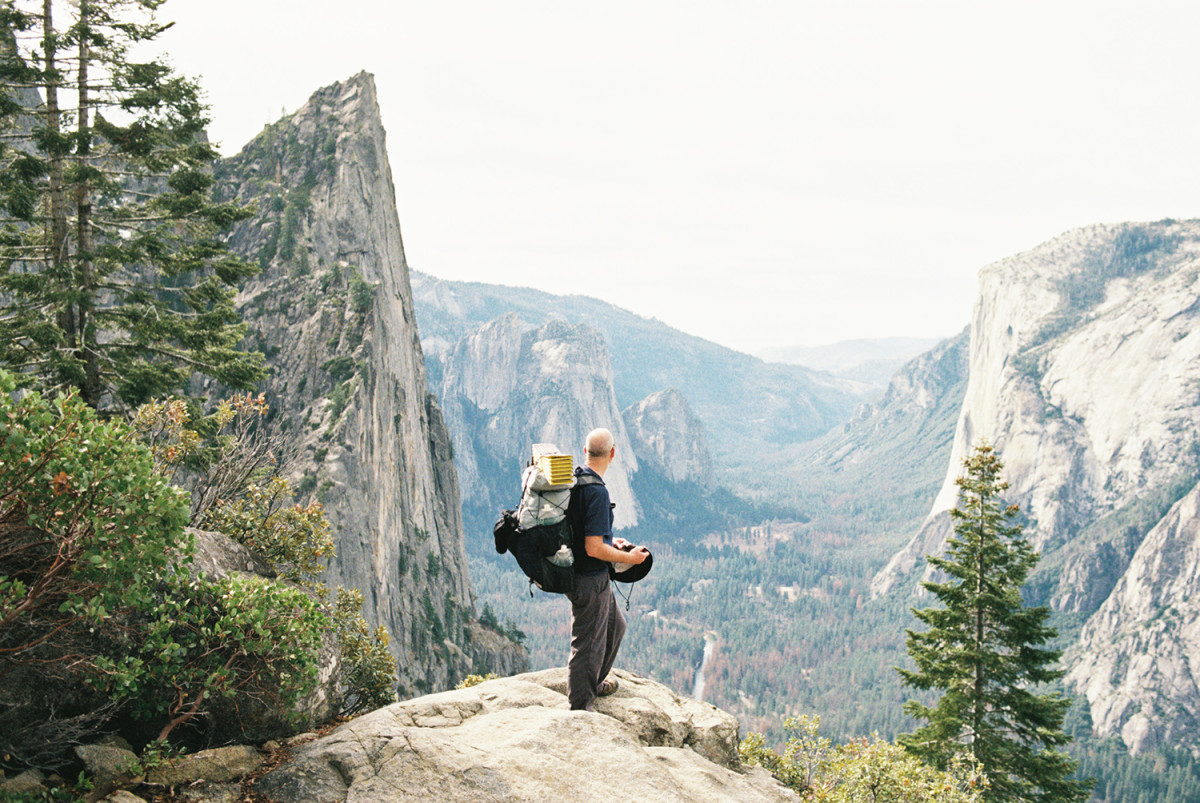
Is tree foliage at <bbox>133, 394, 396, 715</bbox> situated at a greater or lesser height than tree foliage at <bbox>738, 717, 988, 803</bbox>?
greater

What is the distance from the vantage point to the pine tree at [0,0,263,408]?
1903 centimetres

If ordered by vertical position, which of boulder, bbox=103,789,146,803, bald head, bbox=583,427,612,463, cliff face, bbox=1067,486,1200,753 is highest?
bald head, bbox=583,427,612,463

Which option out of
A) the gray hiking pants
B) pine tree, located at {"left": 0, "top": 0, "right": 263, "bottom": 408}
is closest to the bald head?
the gray hiking pants

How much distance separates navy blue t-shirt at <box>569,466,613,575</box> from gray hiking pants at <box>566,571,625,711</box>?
6.2 inches

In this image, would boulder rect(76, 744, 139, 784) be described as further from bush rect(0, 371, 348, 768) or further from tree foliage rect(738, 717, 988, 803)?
tree foliage rect(738, 717, 988, 803)

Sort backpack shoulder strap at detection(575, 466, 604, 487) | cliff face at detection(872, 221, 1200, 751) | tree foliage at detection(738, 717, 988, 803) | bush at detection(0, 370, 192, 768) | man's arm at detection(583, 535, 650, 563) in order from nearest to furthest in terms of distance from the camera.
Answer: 1. bush at detection(0, 370, 192, 768)
2. man's arm at detection(583, 535, 650, 563)
3. backpack shoulder strap at detection(575, 466, 604, 487)
4. tree foliage at detection(738, 717, 988, 803)
5. cliff face at detection(872, 221, 1200, 751)

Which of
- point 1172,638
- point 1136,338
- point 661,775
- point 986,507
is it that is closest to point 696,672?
point 1172,638

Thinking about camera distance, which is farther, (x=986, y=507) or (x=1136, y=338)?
(x=1136, y=338)

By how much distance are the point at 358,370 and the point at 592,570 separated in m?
53.4

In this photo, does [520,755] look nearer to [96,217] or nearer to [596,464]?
[596,464]

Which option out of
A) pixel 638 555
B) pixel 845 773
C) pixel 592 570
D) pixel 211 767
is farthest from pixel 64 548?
pixel 845 773

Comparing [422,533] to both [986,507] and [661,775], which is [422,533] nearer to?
[986,507]

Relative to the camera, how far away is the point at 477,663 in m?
72.6

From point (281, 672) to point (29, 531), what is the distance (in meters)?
2.93
